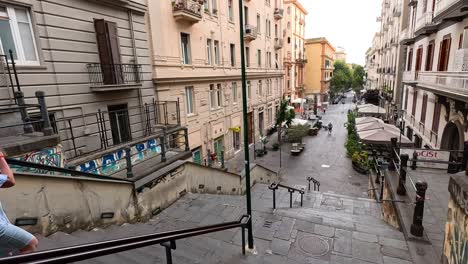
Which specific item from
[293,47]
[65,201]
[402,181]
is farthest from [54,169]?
[293,47]

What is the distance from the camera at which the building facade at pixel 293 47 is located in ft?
124

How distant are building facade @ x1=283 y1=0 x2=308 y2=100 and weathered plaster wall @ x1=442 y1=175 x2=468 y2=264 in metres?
35.1

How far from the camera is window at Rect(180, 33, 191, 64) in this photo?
45.4ft

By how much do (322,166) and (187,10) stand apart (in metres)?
14.1

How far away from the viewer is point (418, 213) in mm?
5250

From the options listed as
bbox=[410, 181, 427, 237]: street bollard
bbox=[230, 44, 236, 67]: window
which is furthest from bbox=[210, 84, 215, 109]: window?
bbox=[410, 181, 427, 237]: street bollard

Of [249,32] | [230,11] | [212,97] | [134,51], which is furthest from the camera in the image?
[249,32]

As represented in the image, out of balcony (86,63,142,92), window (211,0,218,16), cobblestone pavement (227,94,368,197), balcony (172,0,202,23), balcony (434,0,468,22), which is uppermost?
window (211,0,218,16)

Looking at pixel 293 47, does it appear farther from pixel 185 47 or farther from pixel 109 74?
pixel 109 74

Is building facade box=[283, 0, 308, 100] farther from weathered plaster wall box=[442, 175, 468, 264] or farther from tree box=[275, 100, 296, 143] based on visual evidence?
weathered plaster wall box=[442, 175, 468, 264]

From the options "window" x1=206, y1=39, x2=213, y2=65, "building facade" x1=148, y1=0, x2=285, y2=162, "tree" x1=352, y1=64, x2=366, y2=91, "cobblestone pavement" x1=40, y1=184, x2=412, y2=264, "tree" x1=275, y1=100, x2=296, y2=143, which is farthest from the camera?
"tree" x1=352, y1=64, x2=366, y2=91

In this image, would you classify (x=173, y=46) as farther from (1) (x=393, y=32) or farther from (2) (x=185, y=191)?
(1) (x=393, y=32)

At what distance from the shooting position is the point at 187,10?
12695 millimetres

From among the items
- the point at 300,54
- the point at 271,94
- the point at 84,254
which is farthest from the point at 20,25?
the point at 300,54
